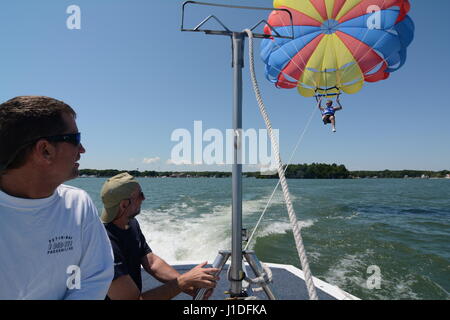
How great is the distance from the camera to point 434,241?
872cm

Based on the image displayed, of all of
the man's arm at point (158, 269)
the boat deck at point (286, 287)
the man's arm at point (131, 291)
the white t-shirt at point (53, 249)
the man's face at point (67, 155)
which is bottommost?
the boat deck at point (286, 287)

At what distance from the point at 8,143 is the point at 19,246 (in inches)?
16.6

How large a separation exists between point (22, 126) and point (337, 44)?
754 centimetres

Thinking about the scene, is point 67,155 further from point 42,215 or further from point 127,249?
point 127,249

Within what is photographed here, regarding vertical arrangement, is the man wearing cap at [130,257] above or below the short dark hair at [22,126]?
below

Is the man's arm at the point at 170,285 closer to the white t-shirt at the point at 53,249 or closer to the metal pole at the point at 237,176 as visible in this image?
the metal pole at the point at 237,176

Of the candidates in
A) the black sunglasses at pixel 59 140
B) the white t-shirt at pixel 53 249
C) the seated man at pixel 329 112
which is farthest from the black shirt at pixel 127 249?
the seated man at pixel 329 112

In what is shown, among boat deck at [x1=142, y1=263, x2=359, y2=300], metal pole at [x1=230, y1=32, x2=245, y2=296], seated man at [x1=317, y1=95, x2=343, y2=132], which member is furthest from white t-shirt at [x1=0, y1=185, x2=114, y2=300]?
seated man at [x1=317, y1=95, x2=343, y2=132]

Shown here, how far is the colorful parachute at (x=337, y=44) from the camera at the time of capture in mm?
5805

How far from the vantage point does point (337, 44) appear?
259 inches

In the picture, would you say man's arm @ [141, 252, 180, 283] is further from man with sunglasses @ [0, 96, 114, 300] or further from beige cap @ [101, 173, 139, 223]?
man with sunglasses @ [0, 96, 114, 300]

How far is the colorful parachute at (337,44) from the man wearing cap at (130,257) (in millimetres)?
5140

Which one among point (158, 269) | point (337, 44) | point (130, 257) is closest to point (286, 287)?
point (158, 269)
